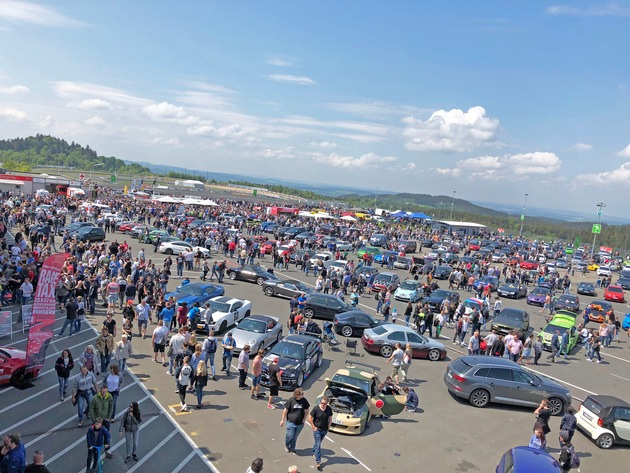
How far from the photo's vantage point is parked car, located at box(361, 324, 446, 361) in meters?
17.9

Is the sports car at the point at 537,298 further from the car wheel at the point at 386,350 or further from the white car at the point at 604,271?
the white car at the point at 604,271

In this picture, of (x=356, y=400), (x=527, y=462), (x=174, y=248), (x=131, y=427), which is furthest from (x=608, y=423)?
(x=174, y=248)

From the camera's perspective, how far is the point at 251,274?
92.6 ft

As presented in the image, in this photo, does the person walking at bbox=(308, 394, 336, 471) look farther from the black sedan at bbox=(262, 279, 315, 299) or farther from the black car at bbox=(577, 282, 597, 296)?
the black car at bbox=(577, 282, 597, 296)

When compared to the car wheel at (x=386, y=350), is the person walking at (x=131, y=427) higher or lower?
higher

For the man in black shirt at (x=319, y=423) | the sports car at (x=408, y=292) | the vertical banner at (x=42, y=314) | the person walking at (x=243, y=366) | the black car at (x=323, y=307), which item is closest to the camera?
the man in black shirt at (x=319, y=423)

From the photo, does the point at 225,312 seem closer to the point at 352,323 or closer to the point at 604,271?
the point at 352,323

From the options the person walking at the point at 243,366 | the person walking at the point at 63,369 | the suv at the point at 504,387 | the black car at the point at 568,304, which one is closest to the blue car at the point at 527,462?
the suv at the point at 504,387

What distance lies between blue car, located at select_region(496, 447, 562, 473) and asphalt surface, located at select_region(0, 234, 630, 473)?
166 centimetres

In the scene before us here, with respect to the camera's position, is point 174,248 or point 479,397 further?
point 174,248

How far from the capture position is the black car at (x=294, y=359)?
44.9ft

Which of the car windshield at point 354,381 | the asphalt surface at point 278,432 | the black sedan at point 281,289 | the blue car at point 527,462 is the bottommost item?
the asphalt surface at point 278,432

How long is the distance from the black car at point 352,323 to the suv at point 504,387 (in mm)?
6214

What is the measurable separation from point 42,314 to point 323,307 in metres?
13.0
